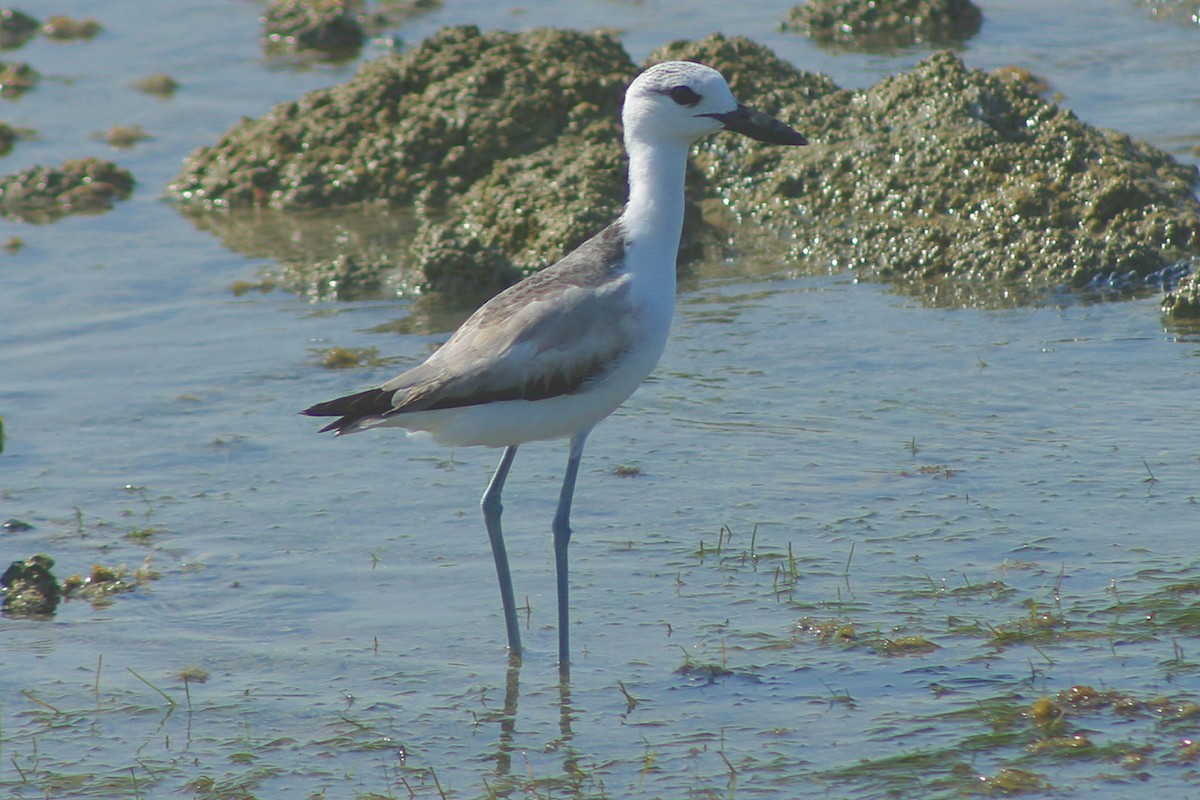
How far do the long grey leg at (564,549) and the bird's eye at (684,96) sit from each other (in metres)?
1.25

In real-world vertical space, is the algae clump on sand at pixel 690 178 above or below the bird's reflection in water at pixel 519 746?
above

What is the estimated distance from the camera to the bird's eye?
5910 millimetres

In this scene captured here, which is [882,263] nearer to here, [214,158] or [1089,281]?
[1089,281]

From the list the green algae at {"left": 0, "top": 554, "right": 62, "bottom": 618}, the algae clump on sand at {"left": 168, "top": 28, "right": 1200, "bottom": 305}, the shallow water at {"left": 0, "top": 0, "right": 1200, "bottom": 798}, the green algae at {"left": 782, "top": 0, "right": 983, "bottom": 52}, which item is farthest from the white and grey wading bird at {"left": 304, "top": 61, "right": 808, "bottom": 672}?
the green algae at {"left": 782, "top": 0, "right": 983, "bottom": 52}

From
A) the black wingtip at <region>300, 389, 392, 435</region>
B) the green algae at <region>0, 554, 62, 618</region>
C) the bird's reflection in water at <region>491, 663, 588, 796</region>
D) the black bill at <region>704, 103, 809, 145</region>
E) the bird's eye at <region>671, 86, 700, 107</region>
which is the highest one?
the bird's eye at <region>671, 86, 700, 107</region>

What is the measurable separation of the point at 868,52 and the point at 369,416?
1035cm

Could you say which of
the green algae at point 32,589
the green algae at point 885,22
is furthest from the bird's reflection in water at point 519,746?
the green algae at point 885,22

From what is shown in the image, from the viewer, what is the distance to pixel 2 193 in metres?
12.4

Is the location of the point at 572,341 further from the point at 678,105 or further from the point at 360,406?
the point at 678,105

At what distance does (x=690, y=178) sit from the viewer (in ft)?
37.1

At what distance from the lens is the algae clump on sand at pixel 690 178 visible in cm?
943

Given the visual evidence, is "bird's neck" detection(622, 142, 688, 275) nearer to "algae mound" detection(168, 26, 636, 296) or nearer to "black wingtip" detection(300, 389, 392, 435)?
"black wingtip" detection(300, 389, 392, 435)

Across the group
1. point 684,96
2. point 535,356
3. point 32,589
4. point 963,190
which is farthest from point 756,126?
point 963,190

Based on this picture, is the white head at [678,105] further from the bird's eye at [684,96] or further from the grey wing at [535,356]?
the grey wing at [535,356]
